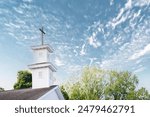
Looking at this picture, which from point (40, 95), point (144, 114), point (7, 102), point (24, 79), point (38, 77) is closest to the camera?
point (144, 114)

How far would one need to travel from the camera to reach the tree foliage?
36.6 metres

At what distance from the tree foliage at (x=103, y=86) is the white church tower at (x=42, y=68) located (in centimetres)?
1524

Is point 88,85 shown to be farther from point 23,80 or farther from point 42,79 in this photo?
Answer: point 42,79

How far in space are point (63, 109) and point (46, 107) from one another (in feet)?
1.65

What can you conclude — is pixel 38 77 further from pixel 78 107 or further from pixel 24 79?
pixel 24 79

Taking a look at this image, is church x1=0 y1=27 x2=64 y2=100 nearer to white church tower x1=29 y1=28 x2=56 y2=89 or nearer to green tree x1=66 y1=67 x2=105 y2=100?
white church tower x1=29 y1=28 x2=56 y2=89

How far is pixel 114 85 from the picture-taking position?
123ft

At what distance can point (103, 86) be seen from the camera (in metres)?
37.6

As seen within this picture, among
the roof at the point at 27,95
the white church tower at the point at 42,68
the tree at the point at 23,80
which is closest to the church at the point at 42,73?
the white church tower at the point at 42,68

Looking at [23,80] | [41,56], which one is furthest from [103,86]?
[41,56]

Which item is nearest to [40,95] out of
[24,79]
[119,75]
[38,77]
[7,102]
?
[38,77]

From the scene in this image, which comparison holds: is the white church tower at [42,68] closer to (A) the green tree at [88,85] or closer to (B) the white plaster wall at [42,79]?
(B) the white plaster wall at [42,79]

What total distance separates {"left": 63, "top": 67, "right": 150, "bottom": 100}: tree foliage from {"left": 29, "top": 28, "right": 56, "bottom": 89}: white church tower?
15235mm

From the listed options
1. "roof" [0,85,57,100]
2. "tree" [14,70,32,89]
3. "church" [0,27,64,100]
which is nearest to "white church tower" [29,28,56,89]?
"church" [0,27,64,100]
